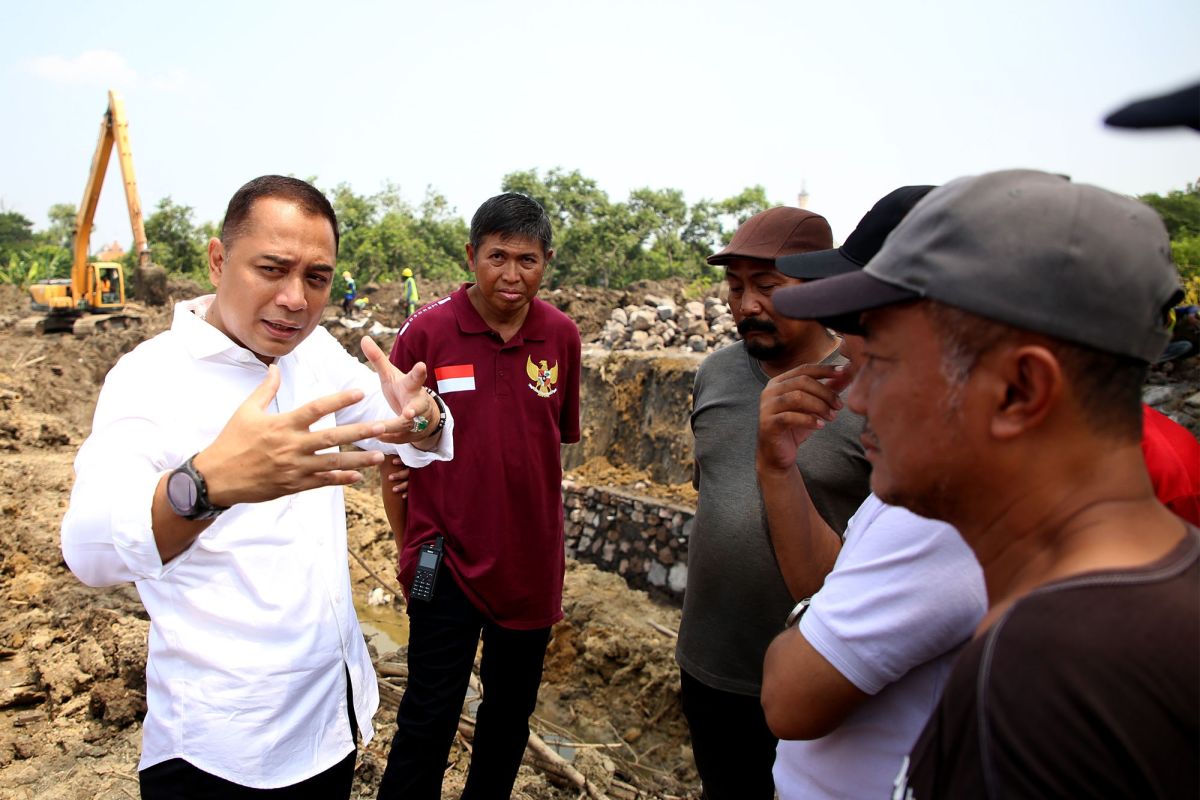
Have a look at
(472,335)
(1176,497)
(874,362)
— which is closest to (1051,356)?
(874,362)

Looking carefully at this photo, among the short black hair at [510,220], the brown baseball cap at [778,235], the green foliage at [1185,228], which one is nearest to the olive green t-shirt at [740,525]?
the brown baseball cap at [778,235]

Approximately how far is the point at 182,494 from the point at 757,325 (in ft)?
5.57

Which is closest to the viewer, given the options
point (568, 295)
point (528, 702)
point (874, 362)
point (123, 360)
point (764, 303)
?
point (874, 362)

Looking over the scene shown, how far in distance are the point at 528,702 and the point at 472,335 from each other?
4.63 ft

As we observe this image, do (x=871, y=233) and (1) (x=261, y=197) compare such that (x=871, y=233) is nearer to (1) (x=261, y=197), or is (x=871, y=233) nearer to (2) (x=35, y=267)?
(1) (x=261, y=197)

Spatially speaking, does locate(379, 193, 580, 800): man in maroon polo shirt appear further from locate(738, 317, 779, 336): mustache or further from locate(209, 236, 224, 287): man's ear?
locate(209, 236, 224, 287): man's ear

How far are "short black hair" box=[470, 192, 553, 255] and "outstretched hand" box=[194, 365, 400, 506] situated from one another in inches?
67.6

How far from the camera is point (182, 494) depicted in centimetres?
151

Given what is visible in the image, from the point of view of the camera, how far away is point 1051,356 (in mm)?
845

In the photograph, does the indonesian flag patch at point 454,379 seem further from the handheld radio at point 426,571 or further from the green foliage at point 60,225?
the green foliage at point 60,225

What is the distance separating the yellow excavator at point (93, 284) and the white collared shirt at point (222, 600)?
54.4 ft

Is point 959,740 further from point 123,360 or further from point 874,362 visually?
point 123,360

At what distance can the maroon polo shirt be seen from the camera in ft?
9.50

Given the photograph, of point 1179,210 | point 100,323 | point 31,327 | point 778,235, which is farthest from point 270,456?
point 31,327
